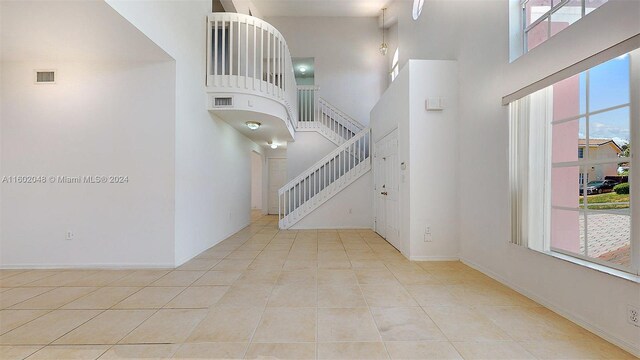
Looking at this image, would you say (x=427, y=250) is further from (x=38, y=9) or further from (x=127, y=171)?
(x=38, y=9)

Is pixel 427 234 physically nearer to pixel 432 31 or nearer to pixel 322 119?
pixel 432 31

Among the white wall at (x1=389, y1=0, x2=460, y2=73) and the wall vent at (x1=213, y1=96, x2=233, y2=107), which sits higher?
the white wall at (x1=389, y1=0, x2=460, y2=73)

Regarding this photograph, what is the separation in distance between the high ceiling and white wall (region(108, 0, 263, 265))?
4.64 metres

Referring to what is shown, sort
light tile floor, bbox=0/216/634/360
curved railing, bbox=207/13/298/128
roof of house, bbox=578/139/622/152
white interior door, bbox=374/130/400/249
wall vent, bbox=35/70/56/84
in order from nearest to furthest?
light tile floor, bbox=0/216/634/360
roof of house, bbox=578/139/622/152
wall vent, bbox=35/70/56/84
curved railing, bbox=207/13/298/128
white interior door, bbox=374/130/400/249

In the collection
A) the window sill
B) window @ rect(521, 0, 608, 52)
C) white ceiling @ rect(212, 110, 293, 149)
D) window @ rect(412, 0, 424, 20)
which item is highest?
window @ rect(412, 0, 424, 20)

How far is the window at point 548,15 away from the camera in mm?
2312

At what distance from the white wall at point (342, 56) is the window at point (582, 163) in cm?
682

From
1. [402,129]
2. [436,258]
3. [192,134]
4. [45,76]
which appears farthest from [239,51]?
[436,258]

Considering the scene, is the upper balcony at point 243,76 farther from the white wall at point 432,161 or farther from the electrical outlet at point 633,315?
the electrical outlet at point 633,315

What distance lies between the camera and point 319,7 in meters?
8.73

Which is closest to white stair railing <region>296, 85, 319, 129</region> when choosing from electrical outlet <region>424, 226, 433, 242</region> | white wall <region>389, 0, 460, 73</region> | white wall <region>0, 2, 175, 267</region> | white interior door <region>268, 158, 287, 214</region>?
white interior door <region>268, 158, 287, 214</region>

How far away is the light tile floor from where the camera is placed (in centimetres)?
187

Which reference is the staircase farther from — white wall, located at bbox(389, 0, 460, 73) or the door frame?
white wall, located at bbox(389, 0, 460, 73)

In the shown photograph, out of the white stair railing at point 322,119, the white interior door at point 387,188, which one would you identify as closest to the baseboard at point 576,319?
the white interior door at point 387,188
